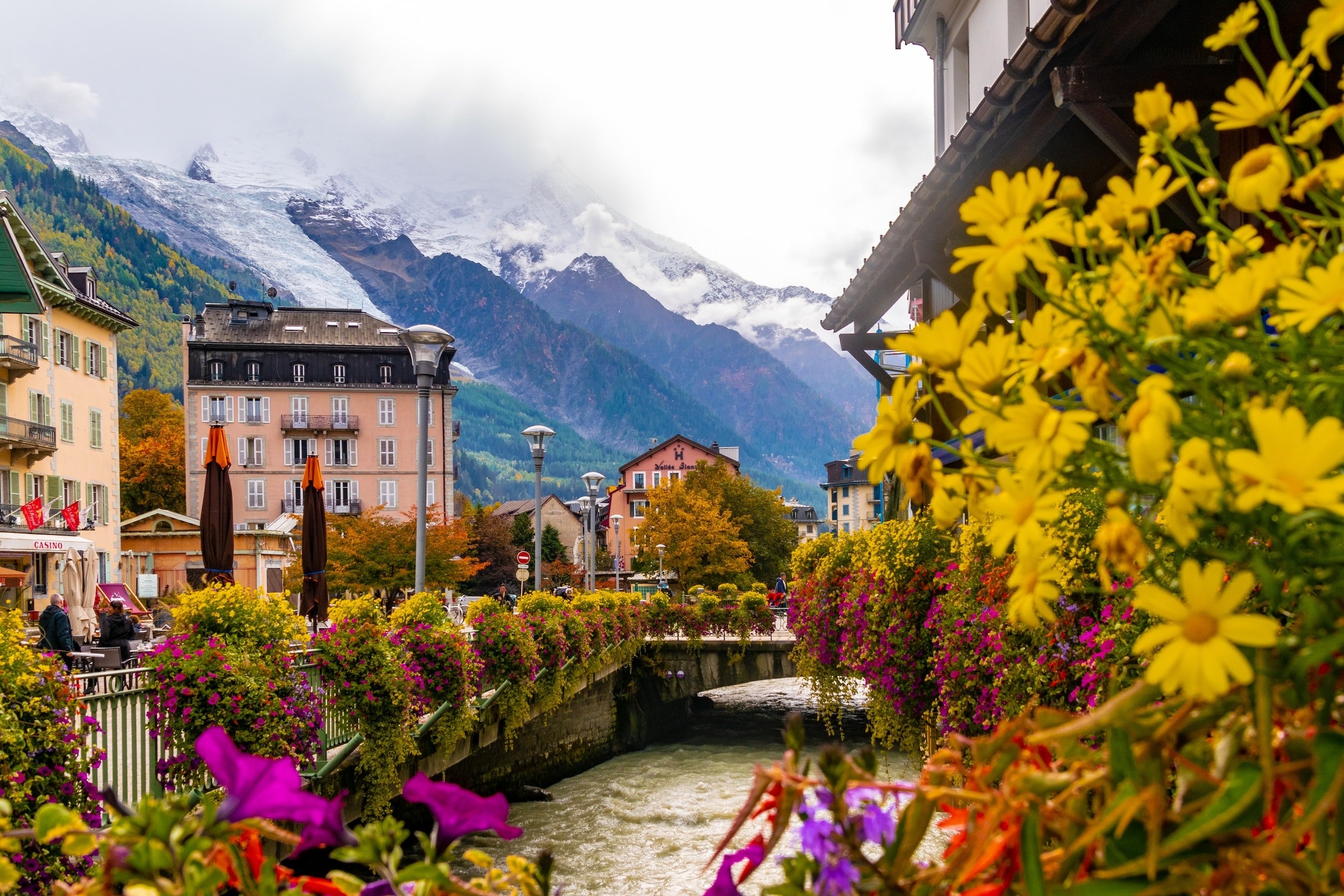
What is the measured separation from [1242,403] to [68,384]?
38.5 metres

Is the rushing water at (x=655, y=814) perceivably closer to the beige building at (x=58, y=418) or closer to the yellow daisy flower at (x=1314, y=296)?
the yellow daisy flower at (x=1314, y=296)

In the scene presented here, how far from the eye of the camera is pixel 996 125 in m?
8.23

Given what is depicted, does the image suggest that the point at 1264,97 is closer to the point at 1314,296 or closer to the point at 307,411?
the point at 1314,296

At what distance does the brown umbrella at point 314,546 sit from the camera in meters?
18.7

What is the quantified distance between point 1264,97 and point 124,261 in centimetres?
14977

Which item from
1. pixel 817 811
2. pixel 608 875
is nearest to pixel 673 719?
pixel 608 875

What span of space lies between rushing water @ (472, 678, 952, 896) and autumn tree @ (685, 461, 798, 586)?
27074 mm

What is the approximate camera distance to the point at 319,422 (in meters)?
63.1

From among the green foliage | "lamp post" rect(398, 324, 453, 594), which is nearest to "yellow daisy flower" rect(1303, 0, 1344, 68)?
"lamp post" rect(398, 324, 453, 594)

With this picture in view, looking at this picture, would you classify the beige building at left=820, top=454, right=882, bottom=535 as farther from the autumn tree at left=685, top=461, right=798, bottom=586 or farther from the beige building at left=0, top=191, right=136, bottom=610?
the beige building at left=0, top=191, right=136, bottom=610

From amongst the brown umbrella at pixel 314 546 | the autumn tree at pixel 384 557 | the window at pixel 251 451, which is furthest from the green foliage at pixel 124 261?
the brown umbrella at pixel 314 546

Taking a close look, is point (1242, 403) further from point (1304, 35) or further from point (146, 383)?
point (146, 383)

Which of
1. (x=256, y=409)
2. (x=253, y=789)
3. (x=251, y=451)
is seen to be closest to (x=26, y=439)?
(x=251, y=451)

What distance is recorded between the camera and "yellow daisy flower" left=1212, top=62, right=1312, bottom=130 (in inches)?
42.1
